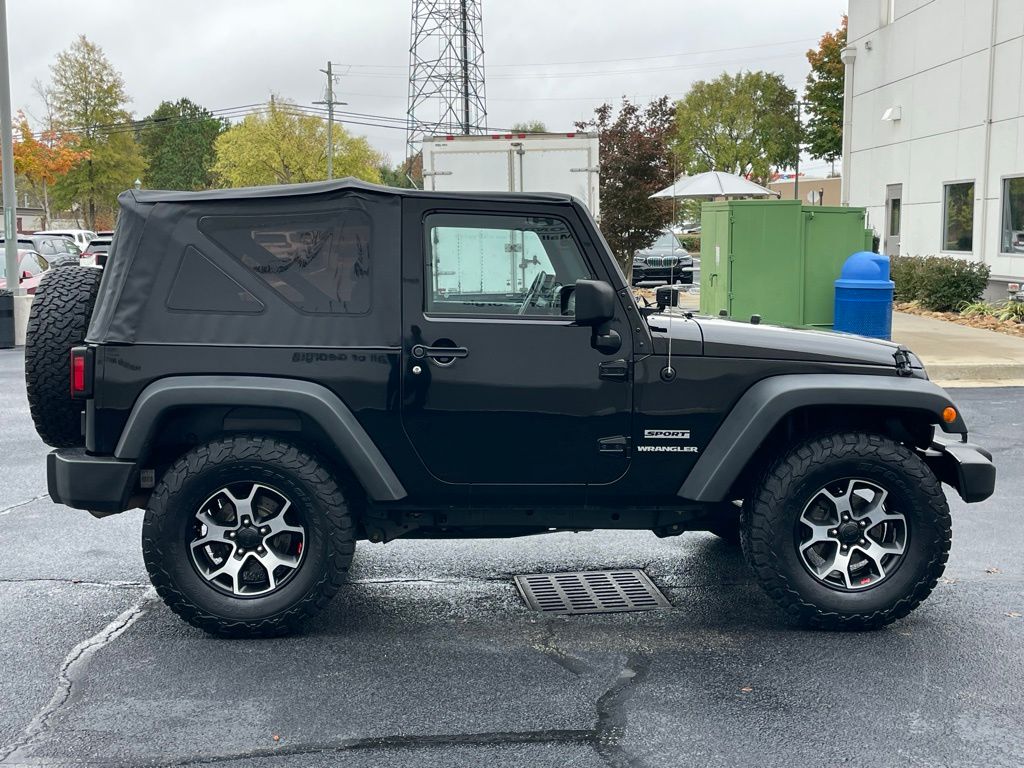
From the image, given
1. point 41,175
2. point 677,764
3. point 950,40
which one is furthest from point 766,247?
point 41,175

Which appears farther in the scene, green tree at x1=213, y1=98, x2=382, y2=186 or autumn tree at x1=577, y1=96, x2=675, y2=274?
green tree at x1=213, y1=98, x2=382, y2=186

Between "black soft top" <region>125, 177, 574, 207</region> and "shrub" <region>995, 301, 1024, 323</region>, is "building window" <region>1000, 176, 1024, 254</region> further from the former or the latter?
"black soft top" <region>125, 177, 574, 207</region>

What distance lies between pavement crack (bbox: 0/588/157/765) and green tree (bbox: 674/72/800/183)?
255 feet

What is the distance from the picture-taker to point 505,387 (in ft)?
16.1

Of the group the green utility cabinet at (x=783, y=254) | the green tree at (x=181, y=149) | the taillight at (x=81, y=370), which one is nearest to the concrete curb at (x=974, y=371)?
the green utility cabinet at (x=783, y=254)

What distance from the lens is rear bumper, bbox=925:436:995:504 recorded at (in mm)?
5086

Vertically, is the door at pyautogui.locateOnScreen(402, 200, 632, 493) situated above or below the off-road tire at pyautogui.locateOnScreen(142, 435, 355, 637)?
above

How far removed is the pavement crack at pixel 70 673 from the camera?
3867 mm

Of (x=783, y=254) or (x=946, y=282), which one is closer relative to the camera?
(x=783, y=254)

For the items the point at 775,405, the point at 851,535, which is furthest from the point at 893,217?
the point at 775,405

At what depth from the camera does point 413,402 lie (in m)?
4.89

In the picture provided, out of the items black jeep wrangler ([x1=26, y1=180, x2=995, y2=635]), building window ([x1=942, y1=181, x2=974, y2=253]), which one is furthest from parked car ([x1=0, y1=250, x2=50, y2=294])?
building window ([x1=942, y1=181, x2=974, y2=253])

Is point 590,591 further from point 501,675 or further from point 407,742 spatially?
point 407,742

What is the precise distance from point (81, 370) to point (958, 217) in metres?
20.1
